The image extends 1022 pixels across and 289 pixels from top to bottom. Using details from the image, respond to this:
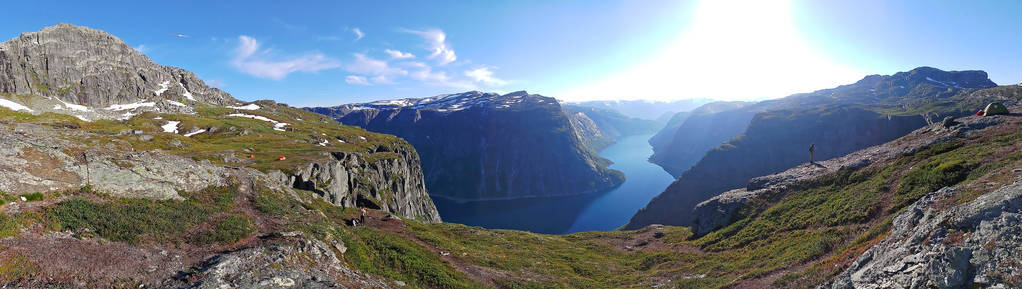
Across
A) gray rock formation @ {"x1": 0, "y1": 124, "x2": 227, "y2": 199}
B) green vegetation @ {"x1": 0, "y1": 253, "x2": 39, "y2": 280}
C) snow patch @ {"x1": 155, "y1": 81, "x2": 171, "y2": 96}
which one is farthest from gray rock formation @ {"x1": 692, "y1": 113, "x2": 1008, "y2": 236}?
snow patch @ {"x1": 155, "y1": 81, "x2": 171, "y2": 96}

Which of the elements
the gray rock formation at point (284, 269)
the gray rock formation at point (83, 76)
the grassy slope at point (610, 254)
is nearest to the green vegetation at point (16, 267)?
the grassy slope at point (610, 254)

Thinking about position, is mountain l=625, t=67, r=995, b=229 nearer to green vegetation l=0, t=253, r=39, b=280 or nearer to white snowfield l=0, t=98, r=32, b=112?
green vegetation l=0, t=253, r=39, b=280

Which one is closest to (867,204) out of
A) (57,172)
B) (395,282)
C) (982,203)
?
(982,203)

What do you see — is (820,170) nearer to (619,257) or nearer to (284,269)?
(619,257)

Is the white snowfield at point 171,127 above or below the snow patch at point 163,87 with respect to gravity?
below

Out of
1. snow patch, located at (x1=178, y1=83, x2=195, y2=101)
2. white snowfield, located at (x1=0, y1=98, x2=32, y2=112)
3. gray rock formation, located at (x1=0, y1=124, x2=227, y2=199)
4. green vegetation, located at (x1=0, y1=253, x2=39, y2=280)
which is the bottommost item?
green vegetation, located at (x1=0, y1=253, x2=39, y2=280)

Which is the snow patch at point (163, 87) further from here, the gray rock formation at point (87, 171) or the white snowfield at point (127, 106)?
the gray rock formation at point (87, 171)

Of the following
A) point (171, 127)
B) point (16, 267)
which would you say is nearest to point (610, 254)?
point (16, 267)
